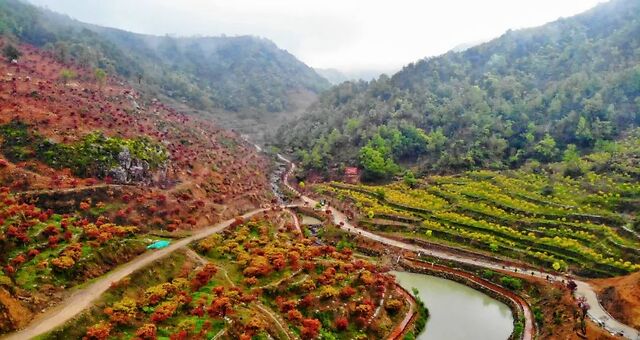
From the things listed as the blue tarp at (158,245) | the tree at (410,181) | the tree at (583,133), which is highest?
the tree at (583,133)

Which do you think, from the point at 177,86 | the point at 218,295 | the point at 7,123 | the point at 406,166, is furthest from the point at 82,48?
the point at 218,295

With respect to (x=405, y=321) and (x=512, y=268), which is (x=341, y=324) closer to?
(x=405, y=321)

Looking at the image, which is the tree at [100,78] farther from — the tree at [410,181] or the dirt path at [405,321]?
the dirt path at [405,321]

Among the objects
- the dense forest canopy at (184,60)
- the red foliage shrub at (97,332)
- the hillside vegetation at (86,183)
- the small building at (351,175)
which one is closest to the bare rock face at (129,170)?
the hillside vegetation at (86,183)

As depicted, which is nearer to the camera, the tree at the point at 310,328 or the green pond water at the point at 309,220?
the tree at the point at 310,328

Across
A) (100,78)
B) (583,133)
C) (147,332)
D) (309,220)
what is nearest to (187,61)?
(100,78)

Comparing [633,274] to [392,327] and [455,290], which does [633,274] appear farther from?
[392,327]
